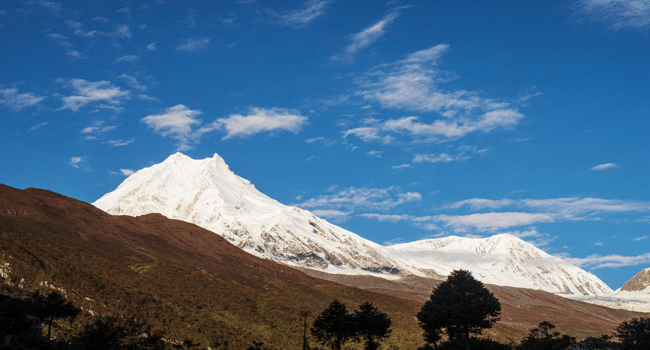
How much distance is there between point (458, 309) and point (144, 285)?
6155 centimetres

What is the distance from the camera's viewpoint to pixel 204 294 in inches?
4405

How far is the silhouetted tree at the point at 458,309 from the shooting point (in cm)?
8119

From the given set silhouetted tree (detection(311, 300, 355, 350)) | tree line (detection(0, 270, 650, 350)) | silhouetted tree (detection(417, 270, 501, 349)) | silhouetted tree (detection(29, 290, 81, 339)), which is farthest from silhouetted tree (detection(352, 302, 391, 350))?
silhouetted tree (detection(29, 290, 81, 339))

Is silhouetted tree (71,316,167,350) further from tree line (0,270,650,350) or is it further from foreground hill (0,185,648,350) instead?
foreground hill (0,185,648,350)

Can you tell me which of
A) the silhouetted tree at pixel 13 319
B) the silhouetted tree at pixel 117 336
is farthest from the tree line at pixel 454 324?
the silhouetted tree at pixel 13 319

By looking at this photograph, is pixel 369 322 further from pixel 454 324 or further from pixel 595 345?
pixel 595 345

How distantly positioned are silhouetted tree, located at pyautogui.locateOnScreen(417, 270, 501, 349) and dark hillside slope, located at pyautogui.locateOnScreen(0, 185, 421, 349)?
14.4 metres

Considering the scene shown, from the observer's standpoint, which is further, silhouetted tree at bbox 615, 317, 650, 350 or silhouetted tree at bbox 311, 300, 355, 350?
silhouetted tree at bbox 311, 300, 355, 350

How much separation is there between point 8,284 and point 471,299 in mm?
71806

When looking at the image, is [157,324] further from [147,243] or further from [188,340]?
[147,243]

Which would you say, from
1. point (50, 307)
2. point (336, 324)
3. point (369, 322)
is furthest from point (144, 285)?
point (369, 322)

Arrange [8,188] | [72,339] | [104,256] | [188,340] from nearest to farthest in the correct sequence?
[72,339]
[188,340]
[104,256]
[8,188]

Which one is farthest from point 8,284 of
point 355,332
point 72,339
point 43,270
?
point 355,332

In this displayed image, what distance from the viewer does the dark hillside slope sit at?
8912cm
